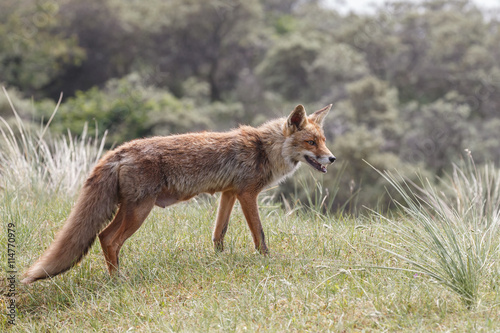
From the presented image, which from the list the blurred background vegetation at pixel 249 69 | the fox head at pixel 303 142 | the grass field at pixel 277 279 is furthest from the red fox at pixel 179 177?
the blurred background vegetation at pixel 249 69

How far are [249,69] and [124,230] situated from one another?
34.7 meters

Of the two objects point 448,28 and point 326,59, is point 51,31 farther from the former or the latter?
point 448,28

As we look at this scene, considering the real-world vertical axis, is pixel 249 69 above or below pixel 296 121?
below

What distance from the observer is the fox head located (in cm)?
564

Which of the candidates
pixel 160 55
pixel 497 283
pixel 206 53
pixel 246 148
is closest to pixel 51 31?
pixel 160 55

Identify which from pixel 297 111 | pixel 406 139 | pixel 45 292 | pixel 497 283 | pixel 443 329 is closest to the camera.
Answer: pixel 443 329

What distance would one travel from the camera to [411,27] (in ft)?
124

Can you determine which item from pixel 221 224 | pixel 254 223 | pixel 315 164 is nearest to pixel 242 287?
pixel 254 223

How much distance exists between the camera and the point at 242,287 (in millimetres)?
4457

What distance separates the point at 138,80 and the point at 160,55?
6182 millimetres

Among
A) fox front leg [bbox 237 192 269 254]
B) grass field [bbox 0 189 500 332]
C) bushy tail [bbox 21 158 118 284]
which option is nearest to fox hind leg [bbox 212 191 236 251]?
grass field [bbox 0 189 500 332]

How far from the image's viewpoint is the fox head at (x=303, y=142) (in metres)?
5.64

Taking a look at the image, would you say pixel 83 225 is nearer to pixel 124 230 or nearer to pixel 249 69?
pixel 124 230

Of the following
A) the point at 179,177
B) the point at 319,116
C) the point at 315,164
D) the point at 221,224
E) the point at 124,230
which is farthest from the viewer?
the point at 319,116
